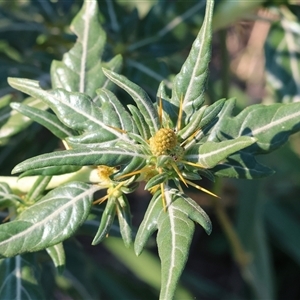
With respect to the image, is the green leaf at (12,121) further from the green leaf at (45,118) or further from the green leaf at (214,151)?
the green leaf at (214,151)

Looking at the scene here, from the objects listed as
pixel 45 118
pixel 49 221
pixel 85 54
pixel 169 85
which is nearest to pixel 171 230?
pixel 49 221

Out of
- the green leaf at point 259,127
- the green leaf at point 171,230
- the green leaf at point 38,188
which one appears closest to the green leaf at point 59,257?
the green leaf at point 38,188

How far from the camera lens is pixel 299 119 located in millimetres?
799

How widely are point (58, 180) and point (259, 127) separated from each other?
332 millimetres

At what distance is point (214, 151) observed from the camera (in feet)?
2.31

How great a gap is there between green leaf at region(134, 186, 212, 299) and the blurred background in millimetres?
265

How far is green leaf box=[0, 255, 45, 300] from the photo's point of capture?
0.94 m

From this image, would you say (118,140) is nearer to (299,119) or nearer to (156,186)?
(156,186)

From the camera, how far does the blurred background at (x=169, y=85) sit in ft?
4.34

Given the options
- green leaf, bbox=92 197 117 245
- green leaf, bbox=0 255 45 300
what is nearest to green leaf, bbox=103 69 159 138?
green leaf, bbox=92 197 117 245

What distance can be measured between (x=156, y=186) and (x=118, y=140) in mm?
84

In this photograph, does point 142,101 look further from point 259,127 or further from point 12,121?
point 12,121

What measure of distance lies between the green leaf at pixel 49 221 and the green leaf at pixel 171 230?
10 centimetres

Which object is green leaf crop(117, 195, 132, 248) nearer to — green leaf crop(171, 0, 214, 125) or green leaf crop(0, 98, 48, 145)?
green leaf crop(171, 0, 214, 125)
